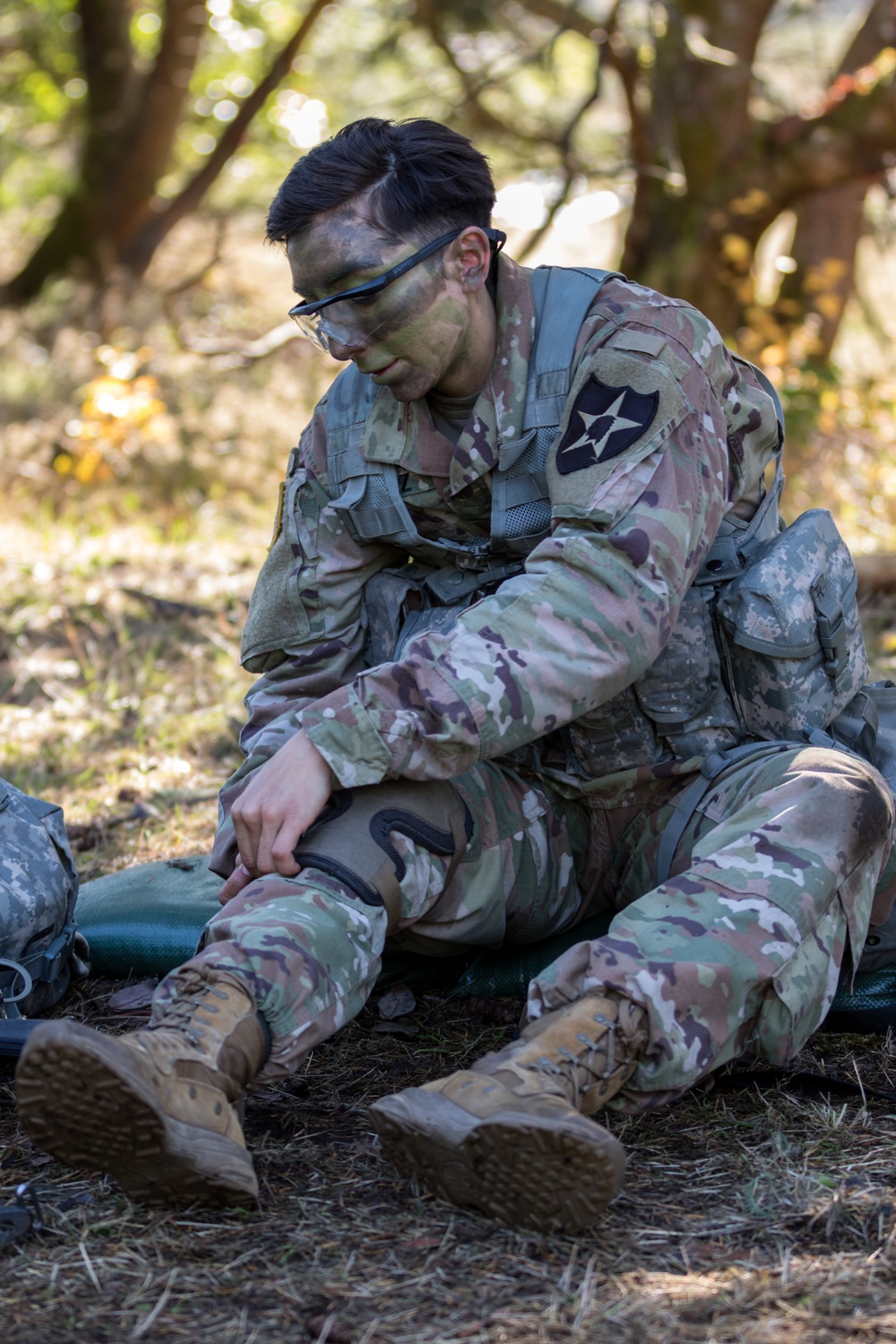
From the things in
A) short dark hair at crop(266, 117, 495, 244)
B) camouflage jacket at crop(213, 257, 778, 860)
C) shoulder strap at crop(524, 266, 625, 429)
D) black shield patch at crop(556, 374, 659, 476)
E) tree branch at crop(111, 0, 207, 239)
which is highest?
tree branch at crop(111, 0, 207, 239)

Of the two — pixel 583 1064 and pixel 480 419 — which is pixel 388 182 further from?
pixel 583 1064

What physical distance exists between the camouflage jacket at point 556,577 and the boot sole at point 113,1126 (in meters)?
0.67

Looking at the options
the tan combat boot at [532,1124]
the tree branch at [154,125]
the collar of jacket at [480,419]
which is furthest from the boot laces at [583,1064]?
the tree branch at [154,125]

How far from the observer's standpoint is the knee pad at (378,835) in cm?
235

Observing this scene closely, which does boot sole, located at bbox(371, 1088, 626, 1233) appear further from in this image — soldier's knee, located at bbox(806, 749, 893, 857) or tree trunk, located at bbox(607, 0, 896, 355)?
tree trunk, located at bbox(607, 0, 896, 355)

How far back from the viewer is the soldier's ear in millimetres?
2598

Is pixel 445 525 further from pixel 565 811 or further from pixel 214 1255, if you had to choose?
pixel 214 1255

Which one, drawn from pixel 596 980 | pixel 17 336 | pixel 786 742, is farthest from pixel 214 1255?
pixel 17 336

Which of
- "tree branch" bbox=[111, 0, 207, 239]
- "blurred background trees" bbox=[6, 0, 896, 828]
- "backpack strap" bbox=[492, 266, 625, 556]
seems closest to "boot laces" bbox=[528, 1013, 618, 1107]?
"backpack strap" bbox=[492, 266, 625, 556]

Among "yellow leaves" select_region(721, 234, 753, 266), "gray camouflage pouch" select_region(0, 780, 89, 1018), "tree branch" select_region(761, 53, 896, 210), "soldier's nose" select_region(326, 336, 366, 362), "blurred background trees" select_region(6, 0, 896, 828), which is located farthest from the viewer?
"yellow leaves" select_region(721, 234, 753, 266)

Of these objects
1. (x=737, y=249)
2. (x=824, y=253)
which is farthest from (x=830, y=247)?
(x=737, y=249)

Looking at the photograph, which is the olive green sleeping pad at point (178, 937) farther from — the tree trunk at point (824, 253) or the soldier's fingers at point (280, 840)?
the tree trunk at point (824, 253)

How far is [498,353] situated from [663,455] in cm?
47

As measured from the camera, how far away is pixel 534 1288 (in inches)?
70.2
